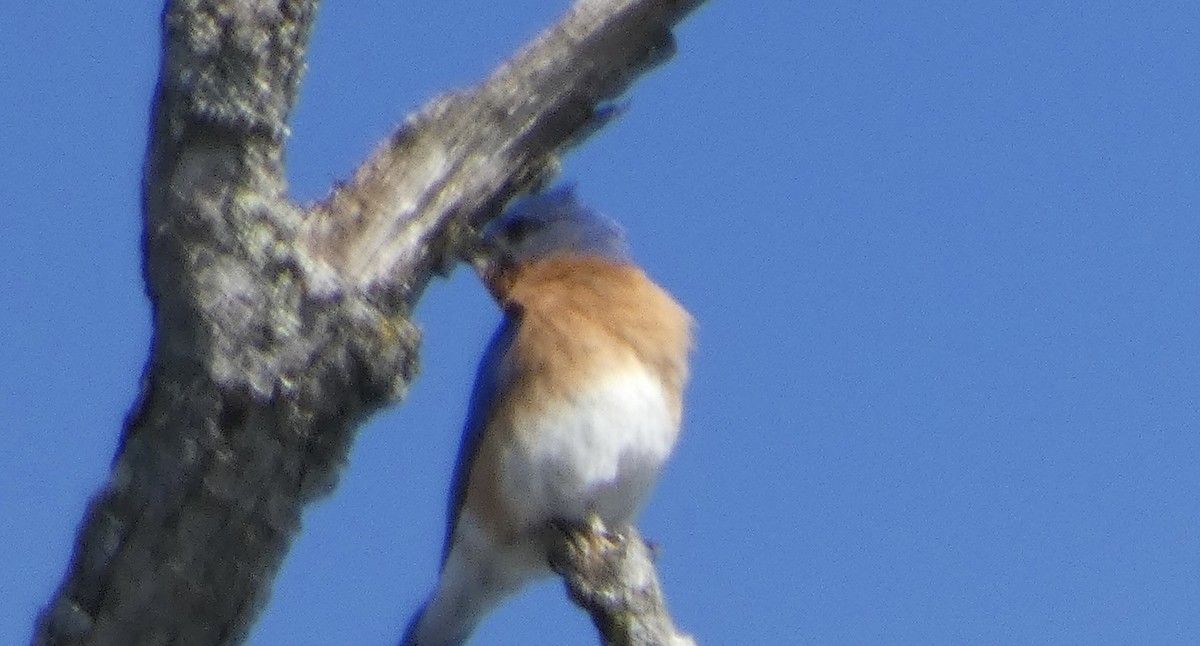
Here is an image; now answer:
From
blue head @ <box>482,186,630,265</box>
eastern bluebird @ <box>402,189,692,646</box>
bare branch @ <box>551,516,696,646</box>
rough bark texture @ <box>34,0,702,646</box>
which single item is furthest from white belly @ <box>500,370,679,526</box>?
rough bark texture @ <box>34,0,702,646</box>

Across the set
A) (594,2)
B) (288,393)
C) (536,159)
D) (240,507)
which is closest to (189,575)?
(240,507)

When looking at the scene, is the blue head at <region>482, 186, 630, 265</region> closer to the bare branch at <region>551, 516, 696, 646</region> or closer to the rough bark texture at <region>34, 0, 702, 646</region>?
the bare branch at <region>551, 516, 696, 646</region>

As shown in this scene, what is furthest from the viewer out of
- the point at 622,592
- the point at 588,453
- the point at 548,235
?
the point at 548,235

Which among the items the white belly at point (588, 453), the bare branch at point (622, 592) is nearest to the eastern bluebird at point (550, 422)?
the white belly at point (588, 453)

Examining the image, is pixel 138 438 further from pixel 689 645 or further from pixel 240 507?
pixel 689 645

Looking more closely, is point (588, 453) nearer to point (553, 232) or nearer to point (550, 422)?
point (550, 422)

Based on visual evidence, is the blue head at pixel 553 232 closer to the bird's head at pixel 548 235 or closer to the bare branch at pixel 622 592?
the bird's head at pixel 548 235

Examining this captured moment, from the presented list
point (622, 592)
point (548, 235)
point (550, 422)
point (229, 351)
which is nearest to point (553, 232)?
point (548, 235)
